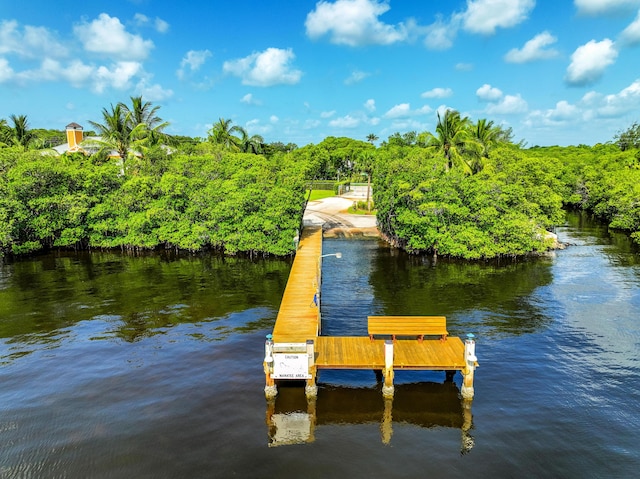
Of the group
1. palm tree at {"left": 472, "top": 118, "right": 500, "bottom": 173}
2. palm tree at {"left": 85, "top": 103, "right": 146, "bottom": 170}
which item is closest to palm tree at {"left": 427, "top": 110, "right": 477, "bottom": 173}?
palm tree at {"left": 472, "top": 118, "right": 500, "bottom": 173}

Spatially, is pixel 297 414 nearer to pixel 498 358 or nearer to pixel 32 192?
pixel 498 358

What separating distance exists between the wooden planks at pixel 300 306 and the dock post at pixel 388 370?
3700 mm

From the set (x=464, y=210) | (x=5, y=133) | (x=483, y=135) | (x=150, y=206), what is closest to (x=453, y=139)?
(x=483, y=135)

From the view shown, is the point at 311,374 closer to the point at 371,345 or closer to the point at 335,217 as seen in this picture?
the point at 371,345

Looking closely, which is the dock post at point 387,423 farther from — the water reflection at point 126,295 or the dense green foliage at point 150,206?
the dense green foliage at point 150,206

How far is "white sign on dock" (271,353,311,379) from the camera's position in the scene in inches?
664

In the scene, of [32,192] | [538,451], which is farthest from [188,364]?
[32,192]

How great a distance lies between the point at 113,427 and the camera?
616 inches

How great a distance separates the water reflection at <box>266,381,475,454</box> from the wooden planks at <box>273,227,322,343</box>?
2271 mm

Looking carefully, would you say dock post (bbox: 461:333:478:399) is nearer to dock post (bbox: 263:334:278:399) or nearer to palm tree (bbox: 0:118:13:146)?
dock post (bbox: 263:334:278:399)

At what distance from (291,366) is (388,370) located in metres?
3.85

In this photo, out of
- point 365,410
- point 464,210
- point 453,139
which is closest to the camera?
point 365,410

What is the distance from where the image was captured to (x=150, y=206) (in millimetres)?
44688

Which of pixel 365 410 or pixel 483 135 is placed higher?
pixel 483 135
